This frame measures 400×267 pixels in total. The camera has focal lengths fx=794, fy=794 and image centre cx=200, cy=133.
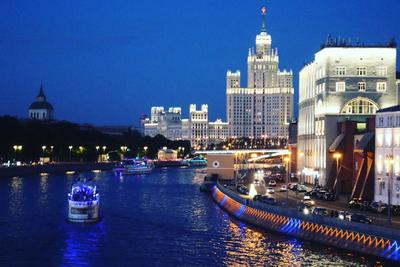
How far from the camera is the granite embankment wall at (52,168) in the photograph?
12193 cm

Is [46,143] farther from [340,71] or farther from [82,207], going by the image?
[82,207]

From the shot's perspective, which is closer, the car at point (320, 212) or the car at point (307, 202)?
the car at point (320, 212)

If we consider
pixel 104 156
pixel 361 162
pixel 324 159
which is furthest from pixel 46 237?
pixel 104 156

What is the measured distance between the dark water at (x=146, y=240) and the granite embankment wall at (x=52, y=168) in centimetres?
4486

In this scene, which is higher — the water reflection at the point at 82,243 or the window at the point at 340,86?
the window at the point at 340,86

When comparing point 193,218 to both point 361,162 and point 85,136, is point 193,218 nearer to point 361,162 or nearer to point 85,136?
point 361,162

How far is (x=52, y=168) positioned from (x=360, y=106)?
76.6 meters

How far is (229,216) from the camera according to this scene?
6550 centimetres

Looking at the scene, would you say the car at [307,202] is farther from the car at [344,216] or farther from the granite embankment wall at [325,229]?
the car at [344,216]

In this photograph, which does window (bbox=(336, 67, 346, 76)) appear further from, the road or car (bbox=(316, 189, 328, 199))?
car (bbox=(316, 189, 328, 199))

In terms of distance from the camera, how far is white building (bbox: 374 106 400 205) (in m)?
58.1

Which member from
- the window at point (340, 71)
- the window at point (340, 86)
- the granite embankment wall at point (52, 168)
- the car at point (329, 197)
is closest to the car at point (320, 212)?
the car at point (329, 197)

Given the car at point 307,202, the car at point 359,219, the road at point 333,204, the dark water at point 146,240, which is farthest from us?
the car at point 307,202

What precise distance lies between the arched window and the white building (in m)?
17.3
